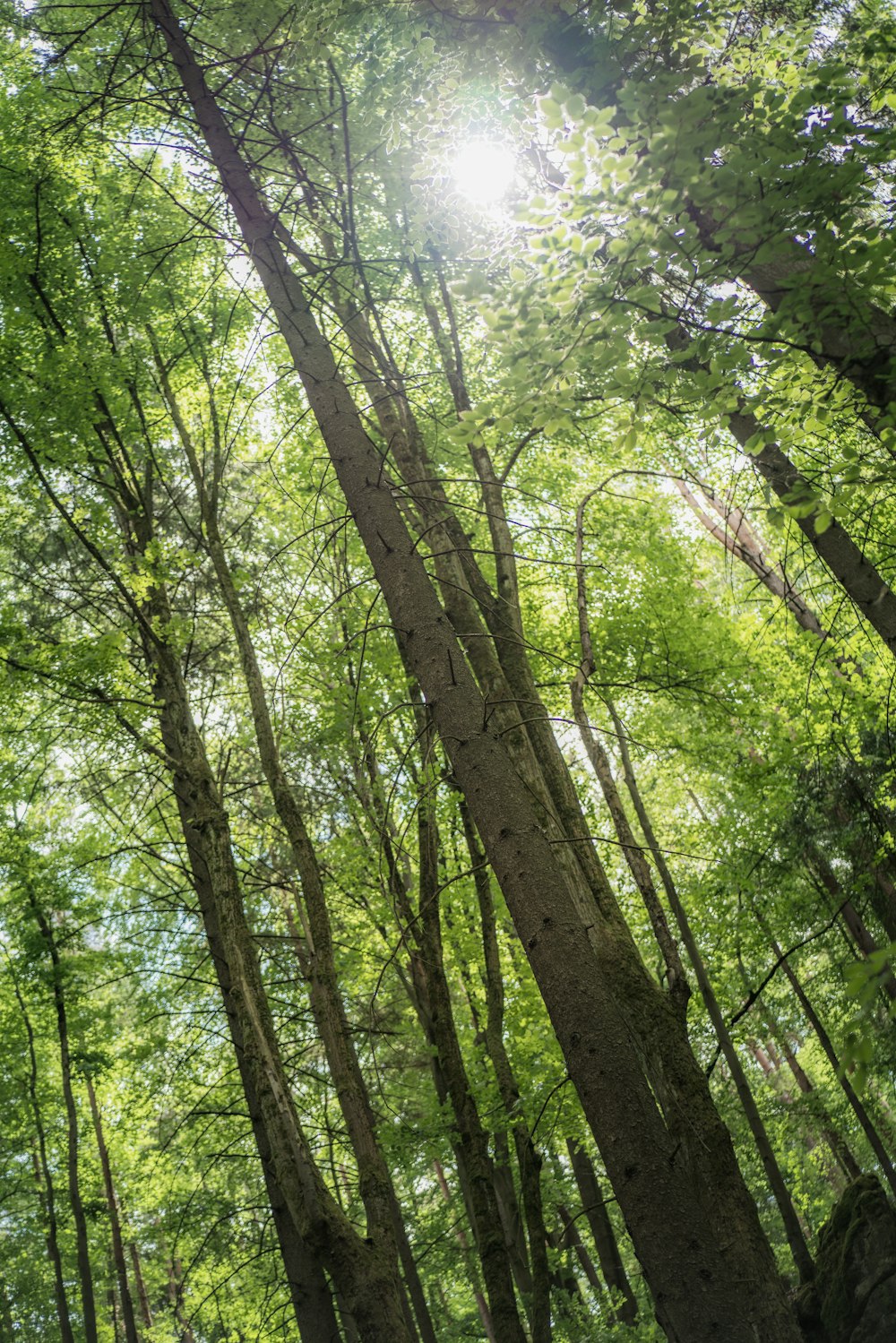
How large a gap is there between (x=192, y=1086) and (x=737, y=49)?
52.3 feet

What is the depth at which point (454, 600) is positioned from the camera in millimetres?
5930

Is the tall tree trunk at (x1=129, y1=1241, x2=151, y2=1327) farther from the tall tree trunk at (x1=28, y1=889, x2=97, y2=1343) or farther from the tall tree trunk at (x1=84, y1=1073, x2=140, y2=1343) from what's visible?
the tall tree trunk at (x1=28, y1=889, x2=97, y2=1343)

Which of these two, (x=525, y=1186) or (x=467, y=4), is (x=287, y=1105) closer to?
(x=525, y=1186)

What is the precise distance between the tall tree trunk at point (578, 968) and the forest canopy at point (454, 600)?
0.02 metres

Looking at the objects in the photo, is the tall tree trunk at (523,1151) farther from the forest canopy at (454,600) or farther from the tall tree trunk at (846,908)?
the tall tree trunk at (846,908)

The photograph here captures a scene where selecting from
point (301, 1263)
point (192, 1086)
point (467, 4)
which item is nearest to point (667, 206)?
point (467, 4)

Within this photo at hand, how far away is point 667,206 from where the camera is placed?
2982 millimetres

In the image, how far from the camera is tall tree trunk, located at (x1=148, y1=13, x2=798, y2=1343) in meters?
2.34

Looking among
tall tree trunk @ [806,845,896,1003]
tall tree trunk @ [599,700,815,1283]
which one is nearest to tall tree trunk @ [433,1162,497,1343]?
tall tree trunk @ [599,700,815,1283]

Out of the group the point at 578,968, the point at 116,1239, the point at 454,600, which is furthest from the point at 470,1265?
the point at 578,968

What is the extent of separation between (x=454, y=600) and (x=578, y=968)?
358cm

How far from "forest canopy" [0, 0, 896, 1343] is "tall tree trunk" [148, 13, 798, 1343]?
2 cm

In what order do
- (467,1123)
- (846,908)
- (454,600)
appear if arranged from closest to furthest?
(454,600) → (467,1123) → (846,908)

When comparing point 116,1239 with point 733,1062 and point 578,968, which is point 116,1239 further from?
point 578,968
